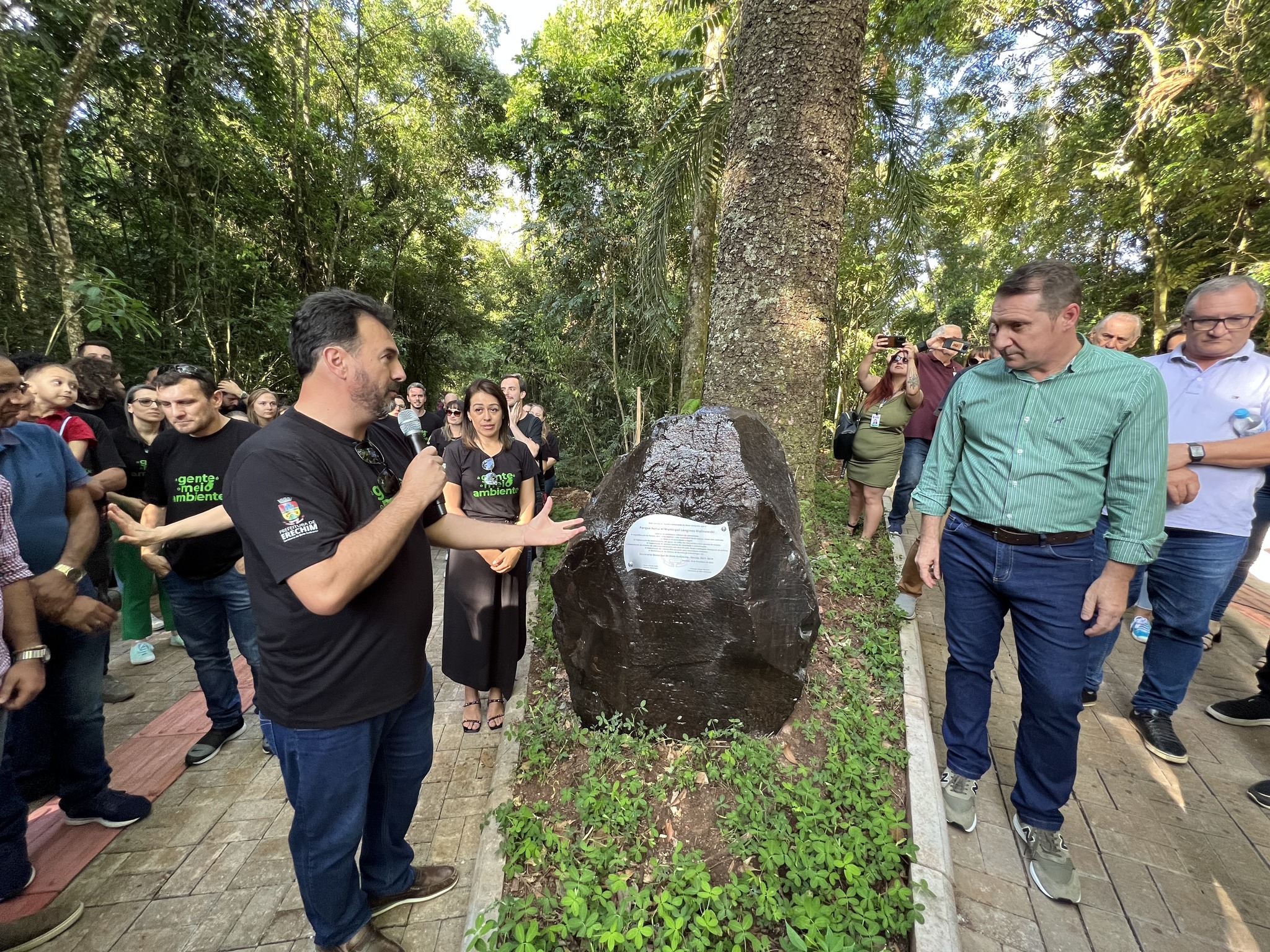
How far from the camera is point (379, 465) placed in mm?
1700

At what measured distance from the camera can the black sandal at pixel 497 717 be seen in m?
3.12

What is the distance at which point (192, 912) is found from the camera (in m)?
2.05

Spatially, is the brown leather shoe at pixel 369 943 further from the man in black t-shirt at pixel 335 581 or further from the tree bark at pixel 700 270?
the tree bark at pixel 700 270

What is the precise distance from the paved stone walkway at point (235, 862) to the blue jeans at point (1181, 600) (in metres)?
3.60

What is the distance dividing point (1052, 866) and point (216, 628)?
407 cm

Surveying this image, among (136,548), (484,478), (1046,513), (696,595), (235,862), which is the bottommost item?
(235,862)

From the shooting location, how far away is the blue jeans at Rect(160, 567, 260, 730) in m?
2.76

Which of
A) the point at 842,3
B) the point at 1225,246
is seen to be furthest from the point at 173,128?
the point at 1225,246

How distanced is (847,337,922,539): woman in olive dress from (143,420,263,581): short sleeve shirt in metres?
4.48

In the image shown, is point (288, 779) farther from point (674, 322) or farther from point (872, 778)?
point (674, 322)

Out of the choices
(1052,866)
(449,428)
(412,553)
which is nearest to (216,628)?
(412,553)

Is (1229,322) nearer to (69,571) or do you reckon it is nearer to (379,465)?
(379,465)

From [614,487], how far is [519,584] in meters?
1.06

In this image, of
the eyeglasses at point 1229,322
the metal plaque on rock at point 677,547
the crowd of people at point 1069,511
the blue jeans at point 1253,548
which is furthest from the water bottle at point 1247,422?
the metal plaque on rock at point 677,547
